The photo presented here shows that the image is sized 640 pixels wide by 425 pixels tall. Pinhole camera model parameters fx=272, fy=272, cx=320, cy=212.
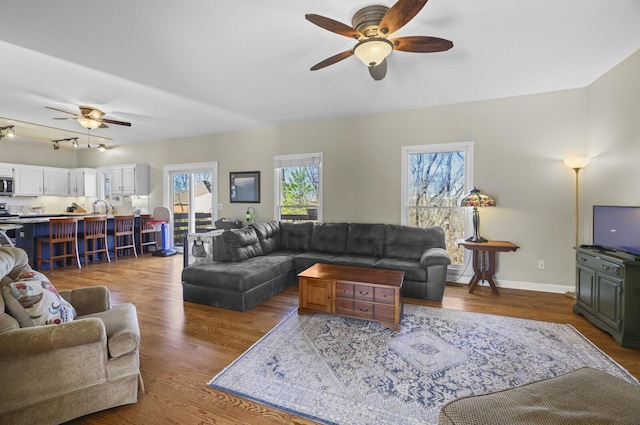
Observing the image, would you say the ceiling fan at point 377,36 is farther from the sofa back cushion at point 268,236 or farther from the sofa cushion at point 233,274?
the sofa back cushion at point 268,236

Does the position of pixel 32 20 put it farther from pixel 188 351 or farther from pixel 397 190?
pixel 397 190

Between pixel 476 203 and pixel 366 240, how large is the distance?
5.32 ft

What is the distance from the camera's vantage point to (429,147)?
171 inches

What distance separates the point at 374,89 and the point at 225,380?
11.9 ft

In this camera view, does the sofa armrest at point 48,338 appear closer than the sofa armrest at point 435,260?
Yes

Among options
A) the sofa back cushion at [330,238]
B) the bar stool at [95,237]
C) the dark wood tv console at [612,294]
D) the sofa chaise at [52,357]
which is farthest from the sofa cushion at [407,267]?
the bar stool at [95,237]

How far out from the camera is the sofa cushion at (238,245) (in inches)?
148

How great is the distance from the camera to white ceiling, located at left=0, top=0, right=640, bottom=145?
2.19 metres

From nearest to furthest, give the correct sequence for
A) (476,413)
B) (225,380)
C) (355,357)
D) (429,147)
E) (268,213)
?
(476,413) → (225,380) → (355,357) → (429,147) → (268,213)

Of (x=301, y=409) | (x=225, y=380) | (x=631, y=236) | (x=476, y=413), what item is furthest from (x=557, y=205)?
(x=225, y=380)

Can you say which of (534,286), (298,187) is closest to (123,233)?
(298,187)

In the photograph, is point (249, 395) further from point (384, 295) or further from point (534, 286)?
point (534, 286)

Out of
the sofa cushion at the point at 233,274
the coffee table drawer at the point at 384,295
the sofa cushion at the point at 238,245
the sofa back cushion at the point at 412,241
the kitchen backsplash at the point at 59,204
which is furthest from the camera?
the kitchen backsplash at the point at 59,204

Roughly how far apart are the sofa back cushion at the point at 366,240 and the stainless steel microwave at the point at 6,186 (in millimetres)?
8353
